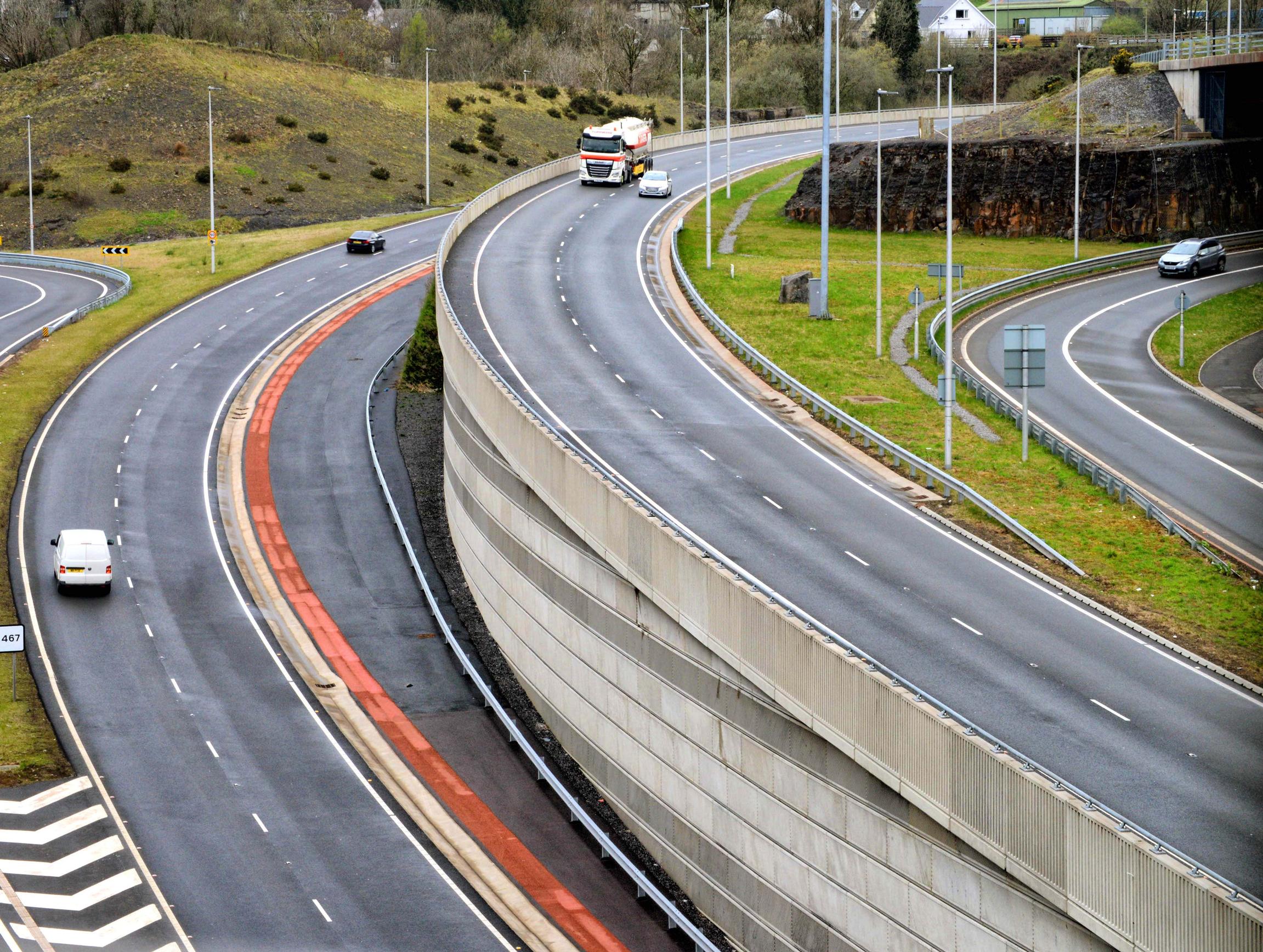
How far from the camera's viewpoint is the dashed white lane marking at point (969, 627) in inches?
1175

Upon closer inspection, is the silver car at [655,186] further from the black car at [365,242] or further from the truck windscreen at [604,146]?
the black car at [365,242]

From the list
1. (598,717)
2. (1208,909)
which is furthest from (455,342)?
(1208,909)

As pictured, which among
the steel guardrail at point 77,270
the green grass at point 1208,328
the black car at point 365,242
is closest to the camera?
the green grass at point 1208,328

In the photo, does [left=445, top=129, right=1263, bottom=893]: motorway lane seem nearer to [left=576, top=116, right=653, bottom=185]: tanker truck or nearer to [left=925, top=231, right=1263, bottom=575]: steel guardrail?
[left=925, top=231, right=1263, bottom=575]: steel guardrail

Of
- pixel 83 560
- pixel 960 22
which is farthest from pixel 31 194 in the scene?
pixel 960 22

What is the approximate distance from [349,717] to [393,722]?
1155 millimetres

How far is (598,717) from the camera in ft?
120

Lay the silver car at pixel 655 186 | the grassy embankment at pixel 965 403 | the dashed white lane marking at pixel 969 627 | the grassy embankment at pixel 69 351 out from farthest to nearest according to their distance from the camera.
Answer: the silver car at pixel 655 186, the grassy embankment at pixel 69 351, the grassy embankment at pixel 965 403, the dashed white lane marking at pixel 969 627

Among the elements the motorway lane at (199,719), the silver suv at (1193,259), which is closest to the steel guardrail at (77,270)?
the motorway lane at (199,719)

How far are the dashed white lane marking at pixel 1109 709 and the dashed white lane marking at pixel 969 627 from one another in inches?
131

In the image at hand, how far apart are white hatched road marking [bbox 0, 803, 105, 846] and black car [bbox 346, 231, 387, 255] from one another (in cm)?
5520

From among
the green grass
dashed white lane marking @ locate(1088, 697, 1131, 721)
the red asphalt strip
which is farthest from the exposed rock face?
dashed white lane marking @ locate(1088, 697, 1131, 721)

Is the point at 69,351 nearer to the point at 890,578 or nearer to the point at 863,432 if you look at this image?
the point at 863,432

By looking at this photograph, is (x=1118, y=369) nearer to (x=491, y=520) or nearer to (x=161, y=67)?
(x=491, y=520)
